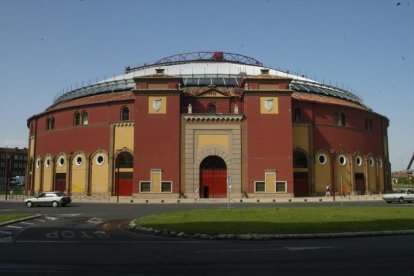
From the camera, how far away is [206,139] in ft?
175

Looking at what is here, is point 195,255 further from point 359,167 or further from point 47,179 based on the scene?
point 47,179

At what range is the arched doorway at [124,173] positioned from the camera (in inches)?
2180

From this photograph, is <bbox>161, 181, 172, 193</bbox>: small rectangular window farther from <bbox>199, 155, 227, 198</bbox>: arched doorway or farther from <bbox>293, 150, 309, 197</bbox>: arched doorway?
<bbox>293, 150, 309, 197</bbox>: arched doorway

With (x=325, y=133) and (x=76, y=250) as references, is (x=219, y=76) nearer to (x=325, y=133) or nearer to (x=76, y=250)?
(x=325, y=133)

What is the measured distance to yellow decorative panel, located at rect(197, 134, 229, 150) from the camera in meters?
53.2

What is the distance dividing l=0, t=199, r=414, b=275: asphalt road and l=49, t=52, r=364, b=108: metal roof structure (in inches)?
1816

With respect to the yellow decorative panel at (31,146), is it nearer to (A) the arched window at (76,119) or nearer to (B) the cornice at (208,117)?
(A) the arched window at (76,119)

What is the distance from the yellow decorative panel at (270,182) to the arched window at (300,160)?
6.10 metres

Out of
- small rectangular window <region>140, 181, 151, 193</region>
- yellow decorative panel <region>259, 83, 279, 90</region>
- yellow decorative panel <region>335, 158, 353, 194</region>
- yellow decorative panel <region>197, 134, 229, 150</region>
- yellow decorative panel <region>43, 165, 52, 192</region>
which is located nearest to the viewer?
small rectangular window <region>140, 181, 151, 193</region>

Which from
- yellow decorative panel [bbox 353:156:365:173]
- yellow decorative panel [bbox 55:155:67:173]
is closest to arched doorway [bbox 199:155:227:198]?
yellow decorative panel [bbox 55:155:67:173]

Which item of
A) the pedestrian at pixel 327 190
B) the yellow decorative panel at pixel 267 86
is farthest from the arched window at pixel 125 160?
the pedestrian at pixel 327 190

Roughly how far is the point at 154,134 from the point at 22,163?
122805 millimetres

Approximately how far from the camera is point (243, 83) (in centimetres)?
5666

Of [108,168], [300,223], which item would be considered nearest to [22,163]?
[108,168]
